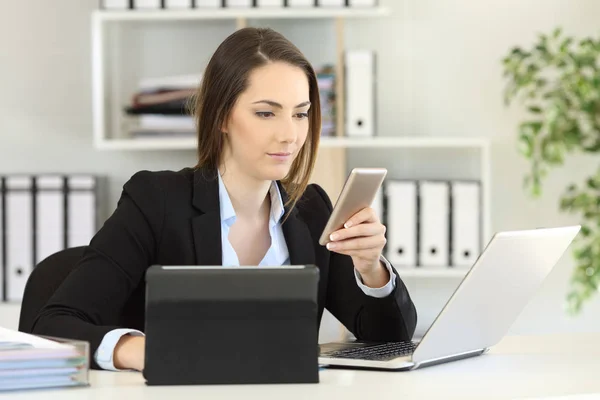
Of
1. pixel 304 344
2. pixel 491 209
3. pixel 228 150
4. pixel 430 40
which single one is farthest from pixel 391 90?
pixel 304 344

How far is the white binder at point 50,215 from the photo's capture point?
3.11 metres

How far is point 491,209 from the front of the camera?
3.42m

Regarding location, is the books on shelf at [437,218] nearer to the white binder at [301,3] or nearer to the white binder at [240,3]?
the white binder at [301,3]

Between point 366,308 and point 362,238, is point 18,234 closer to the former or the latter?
point 366,308

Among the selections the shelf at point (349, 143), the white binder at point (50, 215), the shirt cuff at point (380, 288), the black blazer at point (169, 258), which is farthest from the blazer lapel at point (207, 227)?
the white binder at point (50, 215)

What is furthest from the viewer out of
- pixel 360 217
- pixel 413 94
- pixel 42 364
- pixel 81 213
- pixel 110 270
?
pixel 413 94

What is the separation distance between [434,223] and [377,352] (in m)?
1.73

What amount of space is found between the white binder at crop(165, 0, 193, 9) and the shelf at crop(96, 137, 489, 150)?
445 millimetres

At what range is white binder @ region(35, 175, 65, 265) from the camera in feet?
10.2

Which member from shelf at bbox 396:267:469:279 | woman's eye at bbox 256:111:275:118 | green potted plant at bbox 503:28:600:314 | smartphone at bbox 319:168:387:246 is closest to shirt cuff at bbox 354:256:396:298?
smartphone at bbox 319:168:387:246

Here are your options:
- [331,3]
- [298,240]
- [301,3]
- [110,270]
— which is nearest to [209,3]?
[301,3]

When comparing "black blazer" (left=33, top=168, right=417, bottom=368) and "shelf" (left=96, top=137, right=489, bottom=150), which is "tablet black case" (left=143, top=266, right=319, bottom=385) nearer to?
"black blazer" (left=33, top=168, right=417, bottom=368)

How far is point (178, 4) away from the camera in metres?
3.12

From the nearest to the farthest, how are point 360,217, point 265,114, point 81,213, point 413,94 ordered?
point 360,217
point 265,114
point 81,213
point 413,94
